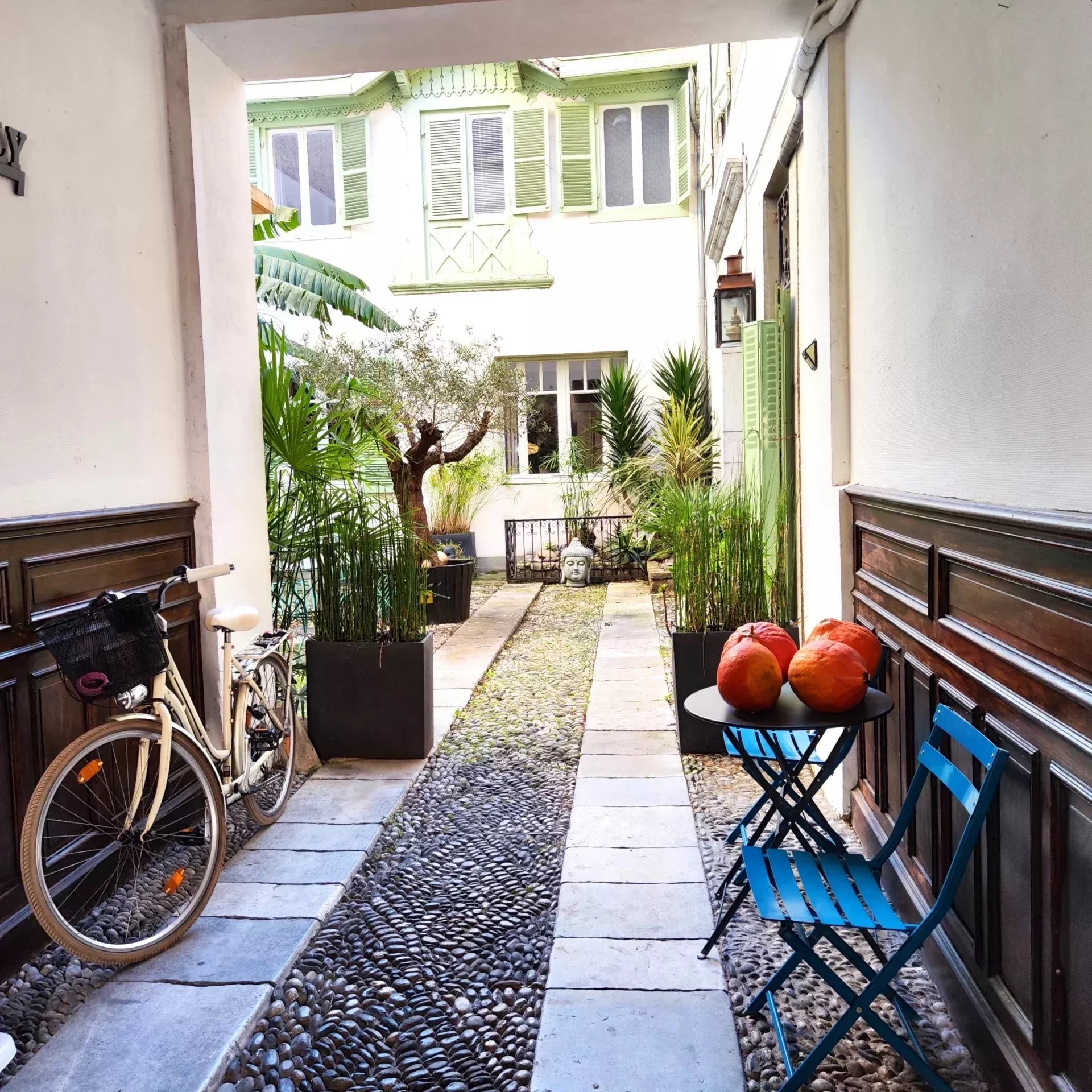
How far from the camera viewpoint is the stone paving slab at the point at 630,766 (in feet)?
12.8

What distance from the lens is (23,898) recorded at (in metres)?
2.49

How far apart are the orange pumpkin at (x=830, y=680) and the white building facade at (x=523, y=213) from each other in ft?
28.6

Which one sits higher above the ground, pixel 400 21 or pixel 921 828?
pixel 400 21

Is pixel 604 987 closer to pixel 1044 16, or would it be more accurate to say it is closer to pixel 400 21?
pixel 1044 16

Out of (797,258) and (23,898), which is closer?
(23,898)

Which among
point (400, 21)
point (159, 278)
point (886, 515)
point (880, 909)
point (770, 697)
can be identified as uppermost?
point (400, 21)

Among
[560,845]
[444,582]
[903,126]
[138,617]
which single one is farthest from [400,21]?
[444,582]

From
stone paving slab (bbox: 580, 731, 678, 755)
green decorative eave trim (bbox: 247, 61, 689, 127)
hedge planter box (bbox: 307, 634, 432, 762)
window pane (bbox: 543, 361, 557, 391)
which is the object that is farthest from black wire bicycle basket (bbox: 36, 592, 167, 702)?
green decorative eave trim (bbox: 247, 61, 689, 127)

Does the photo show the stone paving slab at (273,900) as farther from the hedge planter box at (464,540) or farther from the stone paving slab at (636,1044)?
the hedge planter box at (464,540)

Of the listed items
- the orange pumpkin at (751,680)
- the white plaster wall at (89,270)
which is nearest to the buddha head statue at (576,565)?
the white plaster wall at (89,270)

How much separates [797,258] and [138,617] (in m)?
3.26

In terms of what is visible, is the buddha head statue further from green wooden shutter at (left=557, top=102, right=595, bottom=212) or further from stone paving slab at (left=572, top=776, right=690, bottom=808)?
stone paving slab at (left=572, top=776, right=690, bottom=808)

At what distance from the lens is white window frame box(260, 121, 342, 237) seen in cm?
1127

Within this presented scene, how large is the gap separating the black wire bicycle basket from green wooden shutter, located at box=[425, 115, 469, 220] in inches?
377
